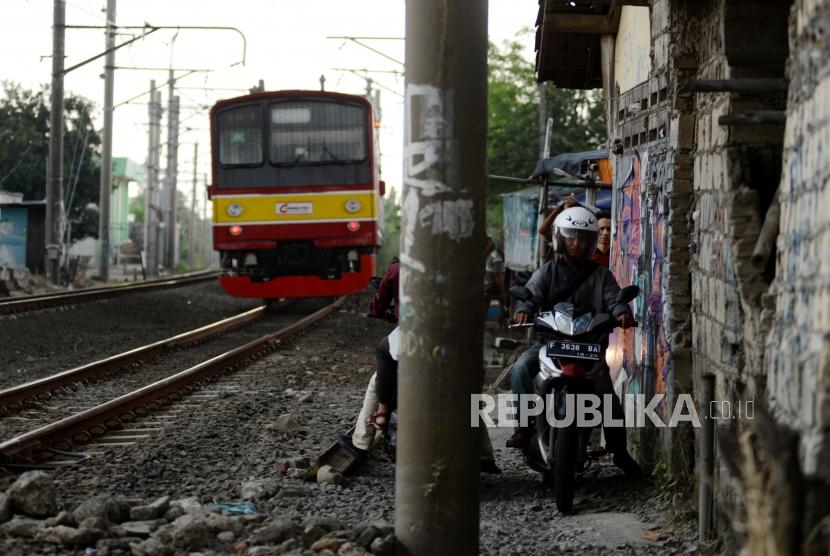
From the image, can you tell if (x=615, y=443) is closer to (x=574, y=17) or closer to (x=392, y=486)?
(x=392, y=486)

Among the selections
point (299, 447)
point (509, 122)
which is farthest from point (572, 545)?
point (509, 122)

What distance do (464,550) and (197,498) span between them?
1975 mm

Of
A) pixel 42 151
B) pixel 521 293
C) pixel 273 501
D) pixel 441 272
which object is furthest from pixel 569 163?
pixel 42 151

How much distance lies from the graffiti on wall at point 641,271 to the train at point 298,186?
9.81m

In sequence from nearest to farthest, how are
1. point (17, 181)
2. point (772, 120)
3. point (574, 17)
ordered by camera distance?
point (772, 120)
point (574, 17)
point (17, 181)

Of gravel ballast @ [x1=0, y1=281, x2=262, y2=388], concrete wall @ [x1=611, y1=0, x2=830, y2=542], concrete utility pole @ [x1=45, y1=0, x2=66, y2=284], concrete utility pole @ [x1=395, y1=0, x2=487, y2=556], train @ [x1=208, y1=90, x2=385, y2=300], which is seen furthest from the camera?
concrete utility pole @ [x1=45, y1=0, x2=66, y2=284]

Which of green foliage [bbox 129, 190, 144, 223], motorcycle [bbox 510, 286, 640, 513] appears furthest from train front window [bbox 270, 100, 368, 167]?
green foliage [bbox 129, 190, 144, 223]

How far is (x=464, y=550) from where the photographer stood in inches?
196

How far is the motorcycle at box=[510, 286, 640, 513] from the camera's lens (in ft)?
21.4

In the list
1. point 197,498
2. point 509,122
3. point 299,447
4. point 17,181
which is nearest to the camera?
point 197,498

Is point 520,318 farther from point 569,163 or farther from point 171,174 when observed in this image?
point 171,174

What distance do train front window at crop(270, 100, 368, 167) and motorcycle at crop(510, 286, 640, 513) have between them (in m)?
12.4

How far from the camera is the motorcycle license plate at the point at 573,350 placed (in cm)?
657

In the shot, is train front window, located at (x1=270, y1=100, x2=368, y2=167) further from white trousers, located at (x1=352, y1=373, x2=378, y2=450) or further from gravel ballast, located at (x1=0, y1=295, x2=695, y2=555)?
white trousers, located at (x1=352, y1=373, x2=378, y2=450)
